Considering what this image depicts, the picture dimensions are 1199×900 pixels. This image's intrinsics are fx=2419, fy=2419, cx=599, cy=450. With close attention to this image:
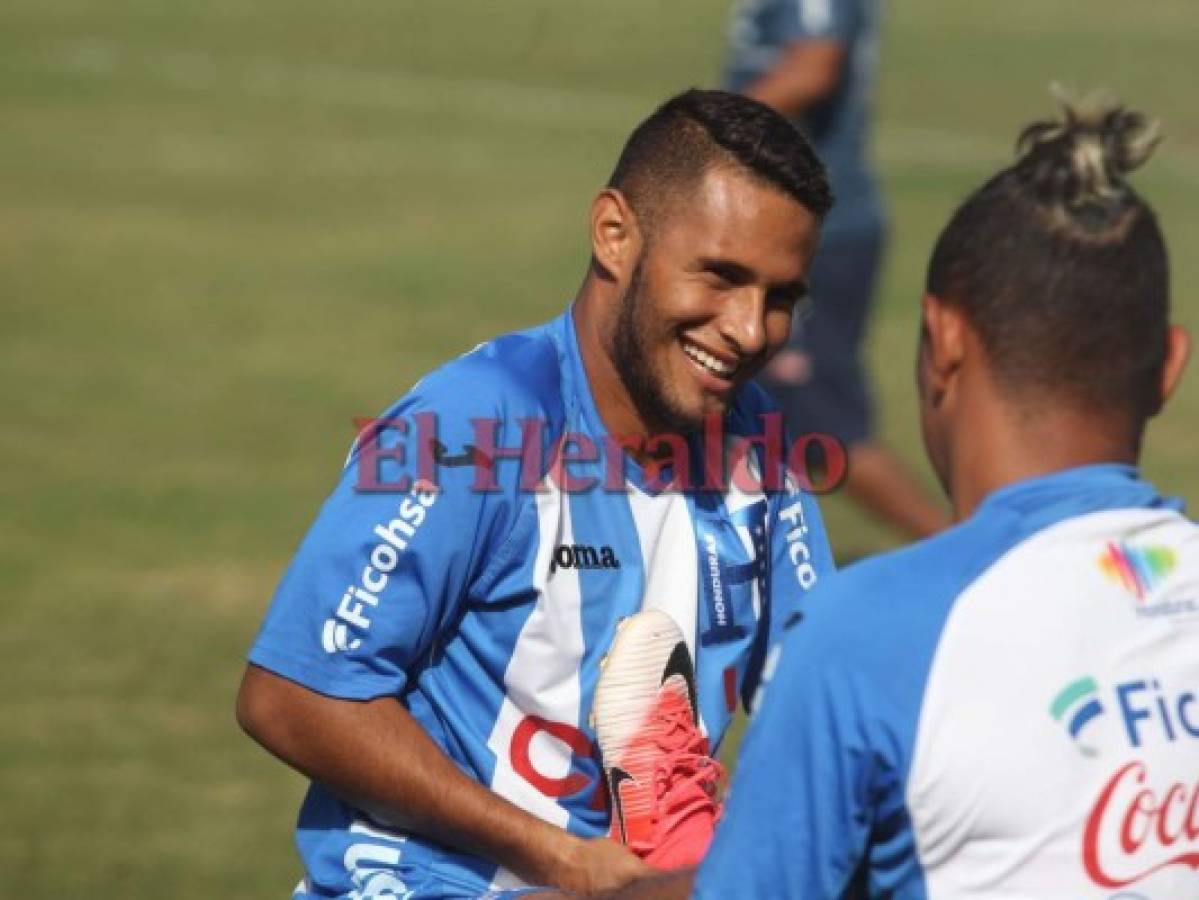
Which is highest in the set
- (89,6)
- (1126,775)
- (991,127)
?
(89,6)

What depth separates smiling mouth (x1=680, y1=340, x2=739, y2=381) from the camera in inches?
185

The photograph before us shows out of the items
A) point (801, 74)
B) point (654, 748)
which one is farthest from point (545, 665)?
point (801, 74)

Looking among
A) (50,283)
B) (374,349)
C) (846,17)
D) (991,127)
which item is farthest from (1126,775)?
(991,127)

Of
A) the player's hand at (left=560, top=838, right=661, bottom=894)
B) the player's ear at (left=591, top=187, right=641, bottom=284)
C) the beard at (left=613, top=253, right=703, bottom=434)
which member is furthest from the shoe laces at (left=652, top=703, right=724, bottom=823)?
the player's ear at (left=591, top=187, right=641, bottom=284)

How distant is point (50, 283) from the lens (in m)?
14.4

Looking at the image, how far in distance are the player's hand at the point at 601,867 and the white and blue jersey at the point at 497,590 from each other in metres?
0.23

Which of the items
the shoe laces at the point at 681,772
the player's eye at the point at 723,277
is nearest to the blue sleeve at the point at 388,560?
the shoe laces at the point at 681,772

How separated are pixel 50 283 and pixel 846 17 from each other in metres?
6.52

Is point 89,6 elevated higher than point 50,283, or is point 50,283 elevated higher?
point 89,6

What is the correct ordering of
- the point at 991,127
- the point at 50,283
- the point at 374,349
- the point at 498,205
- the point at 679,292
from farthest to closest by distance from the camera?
the point at 991,127
the point at 498,205
the point at 50,283
the point at 374,349
the point at 679,292

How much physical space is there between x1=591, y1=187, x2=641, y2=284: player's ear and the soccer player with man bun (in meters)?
1.47

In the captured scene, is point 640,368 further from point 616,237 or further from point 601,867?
point 601,867

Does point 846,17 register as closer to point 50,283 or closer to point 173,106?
point 50,283

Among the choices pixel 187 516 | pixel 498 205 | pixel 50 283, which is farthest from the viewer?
pixel 498 205
